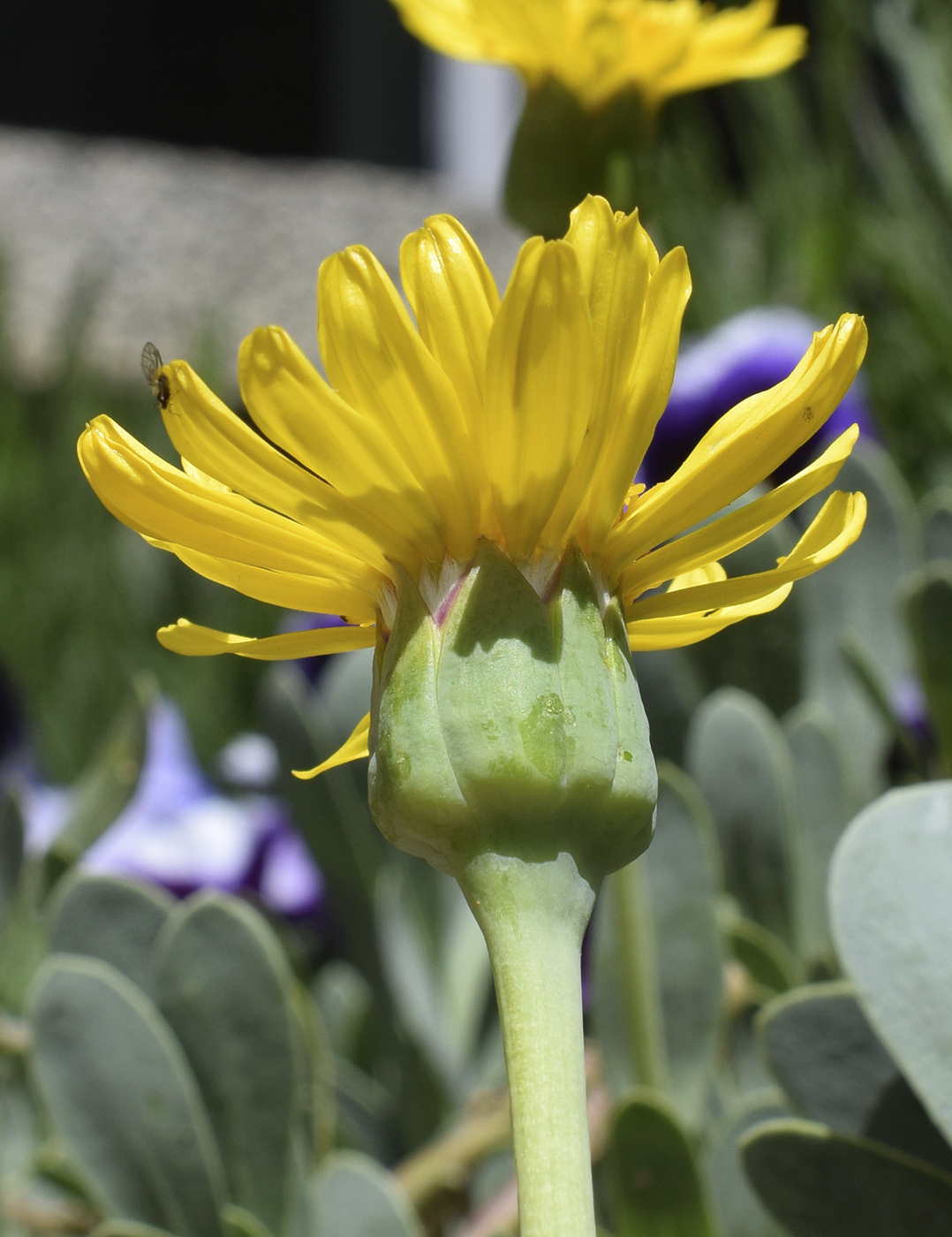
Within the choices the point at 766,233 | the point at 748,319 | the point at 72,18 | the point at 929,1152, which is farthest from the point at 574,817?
the point at 72,18

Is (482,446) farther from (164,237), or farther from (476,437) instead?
(164,237)

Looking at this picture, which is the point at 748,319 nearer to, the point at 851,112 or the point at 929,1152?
the point at 851,112

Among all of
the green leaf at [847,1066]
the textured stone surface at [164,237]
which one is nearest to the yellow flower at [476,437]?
the green leaf at [847,1066]

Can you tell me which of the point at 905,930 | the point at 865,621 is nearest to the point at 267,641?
the point at 905,930

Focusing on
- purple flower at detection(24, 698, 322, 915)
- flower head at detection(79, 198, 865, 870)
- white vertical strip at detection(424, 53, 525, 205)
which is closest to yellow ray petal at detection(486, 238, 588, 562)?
flower head at detection(79, 198, 865, 870)

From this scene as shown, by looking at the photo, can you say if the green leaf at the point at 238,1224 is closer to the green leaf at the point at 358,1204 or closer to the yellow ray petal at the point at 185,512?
the green leaf at the point at 358,1204

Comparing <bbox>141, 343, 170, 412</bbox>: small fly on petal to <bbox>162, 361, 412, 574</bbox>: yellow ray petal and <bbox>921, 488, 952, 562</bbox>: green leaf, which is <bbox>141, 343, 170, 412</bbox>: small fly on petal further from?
<bbox>921, 488, 952, 562</bbox>: green leaf
